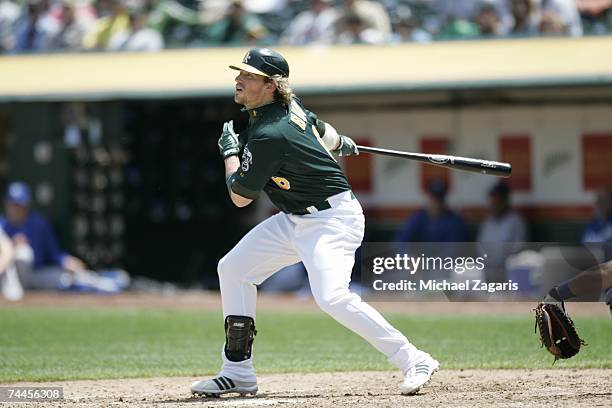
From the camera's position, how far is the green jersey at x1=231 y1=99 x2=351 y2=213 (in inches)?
233

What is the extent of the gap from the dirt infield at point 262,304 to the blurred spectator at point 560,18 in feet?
9.81

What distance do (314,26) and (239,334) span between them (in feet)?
25.8

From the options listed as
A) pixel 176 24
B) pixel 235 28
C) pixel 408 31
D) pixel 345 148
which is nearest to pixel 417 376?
pixel 345 148

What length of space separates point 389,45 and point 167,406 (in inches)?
294

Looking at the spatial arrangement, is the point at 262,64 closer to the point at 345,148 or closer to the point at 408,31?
the point at 345,148

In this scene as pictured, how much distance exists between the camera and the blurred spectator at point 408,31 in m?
12.9

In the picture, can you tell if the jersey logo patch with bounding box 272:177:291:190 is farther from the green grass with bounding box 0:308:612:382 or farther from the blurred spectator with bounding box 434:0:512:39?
the blurred spectator with bounding box 434:0:512:39

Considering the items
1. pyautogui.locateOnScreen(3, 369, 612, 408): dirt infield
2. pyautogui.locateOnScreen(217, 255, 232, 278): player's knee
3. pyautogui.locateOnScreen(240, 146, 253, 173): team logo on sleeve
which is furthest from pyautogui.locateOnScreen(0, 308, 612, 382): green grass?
pyautogui.locateOnScreen(240, 146, 253, 173): team logo on sleeve

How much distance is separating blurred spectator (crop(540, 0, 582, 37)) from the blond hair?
22.7 feet

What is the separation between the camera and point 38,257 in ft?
42.8

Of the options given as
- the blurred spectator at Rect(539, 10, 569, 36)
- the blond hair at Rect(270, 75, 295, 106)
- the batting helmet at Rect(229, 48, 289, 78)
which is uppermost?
the blurred spectator at Rect(539, 10, 569, 36)

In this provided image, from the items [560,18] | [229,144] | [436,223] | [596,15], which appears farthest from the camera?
[596,15]

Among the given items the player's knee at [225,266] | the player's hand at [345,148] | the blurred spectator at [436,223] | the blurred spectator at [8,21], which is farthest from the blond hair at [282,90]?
the blurred spectator at [8,21]

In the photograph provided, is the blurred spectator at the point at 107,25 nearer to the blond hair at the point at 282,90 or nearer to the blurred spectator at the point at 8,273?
the blurred spectator at the point at 8,273
